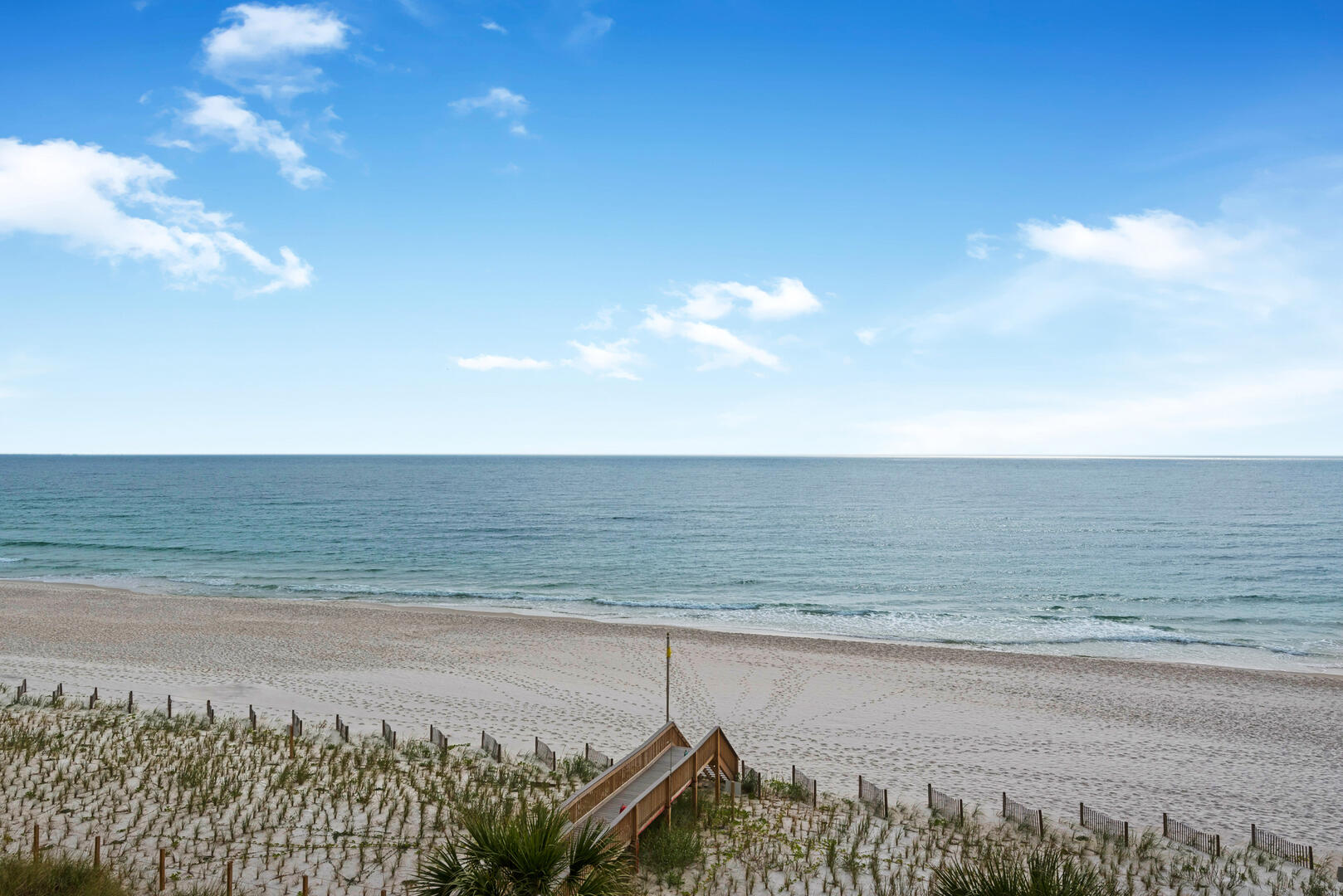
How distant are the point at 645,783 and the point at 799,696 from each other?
13.2 m

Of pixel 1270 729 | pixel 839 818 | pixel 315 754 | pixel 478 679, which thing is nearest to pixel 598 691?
pixel 478 679

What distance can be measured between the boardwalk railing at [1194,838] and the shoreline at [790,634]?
1756 cm

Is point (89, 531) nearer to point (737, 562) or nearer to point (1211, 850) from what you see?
point (737, 562)

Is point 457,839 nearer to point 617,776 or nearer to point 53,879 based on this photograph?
point 617,776

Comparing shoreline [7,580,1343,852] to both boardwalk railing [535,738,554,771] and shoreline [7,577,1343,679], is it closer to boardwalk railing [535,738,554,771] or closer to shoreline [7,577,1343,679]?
shoreline [7,577,1343,679]

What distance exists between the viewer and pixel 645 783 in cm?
1263

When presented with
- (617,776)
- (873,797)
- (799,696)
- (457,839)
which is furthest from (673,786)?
(799,696)

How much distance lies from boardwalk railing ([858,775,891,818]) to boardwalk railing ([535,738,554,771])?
244 inches

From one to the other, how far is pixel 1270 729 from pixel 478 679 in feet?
77.8

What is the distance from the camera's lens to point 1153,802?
56.3ft

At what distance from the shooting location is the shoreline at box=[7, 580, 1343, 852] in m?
18.5

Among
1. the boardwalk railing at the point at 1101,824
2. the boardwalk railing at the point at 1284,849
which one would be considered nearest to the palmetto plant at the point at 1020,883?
the boardwalk railing at the point at 1101,824

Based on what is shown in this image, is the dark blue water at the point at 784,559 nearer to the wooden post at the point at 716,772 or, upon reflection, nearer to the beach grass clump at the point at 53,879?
the wooden post at the point at 716,772

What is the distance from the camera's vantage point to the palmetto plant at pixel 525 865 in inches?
317
